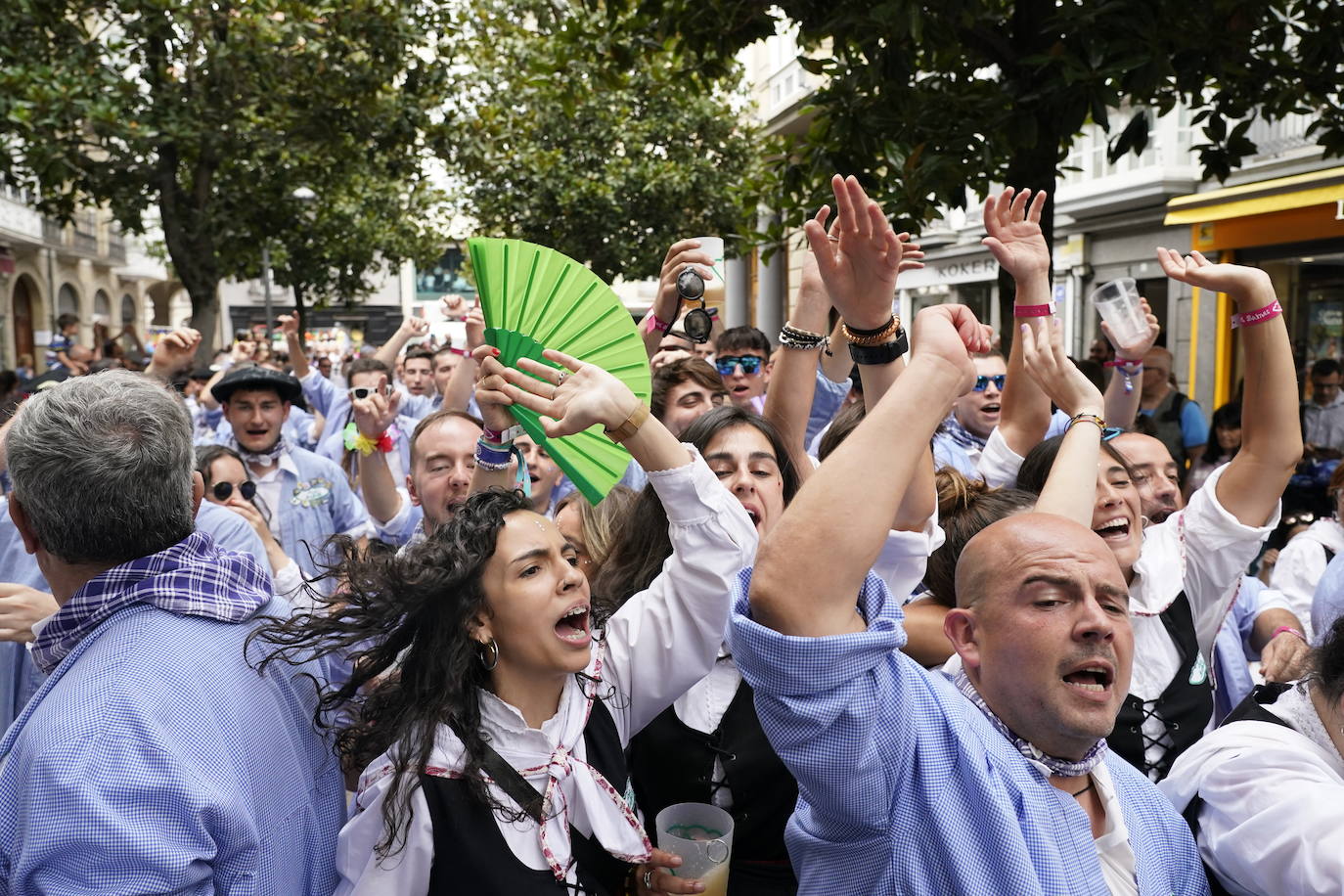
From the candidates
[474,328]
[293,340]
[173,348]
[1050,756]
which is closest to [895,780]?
[1050,756]

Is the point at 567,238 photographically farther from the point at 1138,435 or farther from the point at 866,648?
the point at 866,648

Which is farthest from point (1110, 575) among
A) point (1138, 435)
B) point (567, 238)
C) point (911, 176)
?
point (567, 238)

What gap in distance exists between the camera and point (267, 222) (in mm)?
13781

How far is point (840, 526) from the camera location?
1.67m

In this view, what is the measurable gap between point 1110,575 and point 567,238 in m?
17.5

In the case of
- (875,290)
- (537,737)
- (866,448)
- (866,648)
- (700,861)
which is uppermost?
(875,290)

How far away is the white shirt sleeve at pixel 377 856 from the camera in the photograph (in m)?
2.08

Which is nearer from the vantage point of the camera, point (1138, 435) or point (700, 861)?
point (700, 861)

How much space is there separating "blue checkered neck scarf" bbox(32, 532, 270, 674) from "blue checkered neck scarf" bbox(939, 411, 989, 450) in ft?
11.9

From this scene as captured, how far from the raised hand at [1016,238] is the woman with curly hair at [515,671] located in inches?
44.3

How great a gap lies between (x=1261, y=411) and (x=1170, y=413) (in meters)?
5.02

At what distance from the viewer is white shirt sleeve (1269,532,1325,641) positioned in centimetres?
415

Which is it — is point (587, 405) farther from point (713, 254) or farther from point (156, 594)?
point (713, 254)

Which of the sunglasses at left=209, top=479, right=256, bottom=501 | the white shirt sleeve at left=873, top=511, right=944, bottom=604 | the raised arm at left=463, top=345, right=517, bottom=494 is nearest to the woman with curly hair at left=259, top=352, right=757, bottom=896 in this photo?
the raised arm at left=463, top=345, right=517, bottom=494
